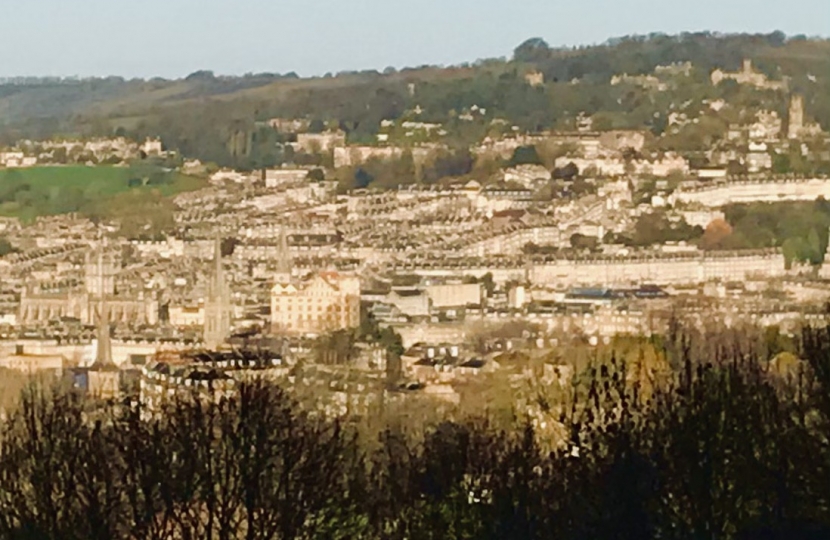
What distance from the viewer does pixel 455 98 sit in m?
80.0

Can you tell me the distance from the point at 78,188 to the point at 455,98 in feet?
52.0

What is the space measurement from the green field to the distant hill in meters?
5.17

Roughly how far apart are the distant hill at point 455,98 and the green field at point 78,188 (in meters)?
5.17

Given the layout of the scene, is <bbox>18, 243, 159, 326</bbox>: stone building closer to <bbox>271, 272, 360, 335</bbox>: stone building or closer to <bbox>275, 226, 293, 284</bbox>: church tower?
<bbox>271, 272, 360, 335</bbox>: stone building

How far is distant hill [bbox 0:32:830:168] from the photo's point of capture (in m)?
76.2

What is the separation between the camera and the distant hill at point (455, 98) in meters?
76.2

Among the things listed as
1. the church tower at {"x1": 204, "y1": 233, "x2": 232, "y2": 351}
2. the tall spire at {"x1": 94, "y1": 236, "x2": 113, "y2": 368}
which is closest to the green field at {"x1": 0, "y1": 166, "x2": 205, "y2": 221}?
the tall spire at {"x1": 94, "y1": 236, "x2": 113, "y2": 368}

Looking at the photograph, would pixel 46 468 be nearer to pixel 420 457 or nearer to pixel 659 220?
pixel 420 457

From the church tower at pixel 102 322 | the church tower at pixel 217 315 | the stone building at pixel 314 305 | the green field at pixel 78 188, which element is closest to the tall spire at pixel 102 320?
the church tower at pixel 102 322

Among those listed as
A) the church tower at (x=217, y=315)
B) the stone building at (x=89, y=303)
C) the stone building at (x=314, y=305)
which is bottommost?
the stone building at (x=89, y=303)

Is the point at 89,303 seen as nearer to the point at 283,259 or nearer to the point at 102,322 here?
the point at 102,322

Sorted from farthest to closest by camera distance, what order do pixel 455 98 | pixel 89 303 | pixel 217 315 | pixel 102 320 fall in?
pixel 455 98
pixel 89 303
pixel 102 320
pixel 217 315

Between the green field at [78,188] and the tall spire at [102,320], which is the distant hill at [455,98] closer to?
the green field at [78,188]

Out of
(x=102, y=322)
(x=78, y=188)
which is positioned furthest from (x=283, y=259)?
(x=78, y=188)
